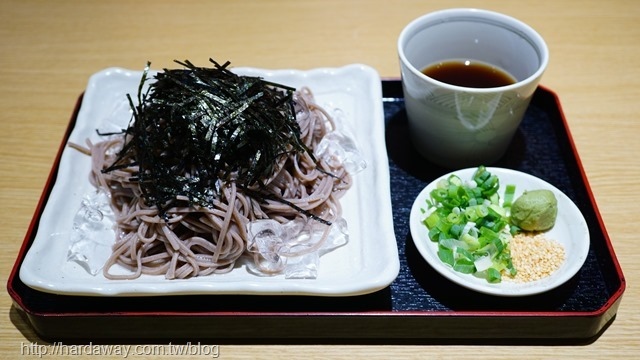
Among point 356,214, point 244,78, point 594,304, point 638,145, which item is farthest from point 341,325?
point 638,145

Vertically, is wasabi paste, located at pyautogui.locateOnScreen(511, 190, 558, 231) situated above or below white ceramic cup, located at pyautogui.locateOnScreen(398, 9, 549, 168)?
below

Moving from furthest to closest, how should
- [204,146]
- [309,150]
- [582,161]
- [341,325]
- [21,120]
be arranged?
1. [21,120]
2. [582,161]
3. [309,150]
4. [204,146]
5. [341,325]

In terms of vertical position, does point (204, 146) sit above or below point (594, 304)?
above

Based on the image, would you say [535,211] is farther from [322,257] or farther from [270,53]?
[270,53]

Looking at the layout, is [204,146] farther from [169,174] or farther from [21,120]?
[21,120]

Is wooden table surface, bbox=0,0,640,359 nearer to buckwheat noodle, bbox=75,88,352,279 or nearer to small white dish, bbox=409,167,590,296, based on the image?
small white dish, bbox=409,167,590,296

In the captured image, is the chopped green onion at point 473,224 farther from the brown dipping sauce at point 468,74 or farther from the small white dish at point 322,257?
the brown dipping sauce at point 468,74

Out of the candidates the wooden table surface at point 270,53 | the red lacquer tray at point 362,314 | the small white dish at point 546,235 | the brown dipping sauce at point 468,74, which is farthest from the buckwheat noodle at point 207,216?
the brown dipping sauce at point 468,74

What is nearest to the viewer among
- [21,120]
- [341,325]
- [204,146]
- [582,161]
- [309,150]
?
[341,325]

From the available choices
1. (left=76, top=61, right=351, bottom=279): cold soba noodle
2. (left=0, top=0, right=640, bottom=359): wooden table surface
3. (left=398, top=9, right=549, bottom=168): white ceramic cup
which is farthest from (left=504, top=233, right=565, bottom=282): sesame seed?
(left=76, top=61, right=351, bottom=279): cold soba noodle
